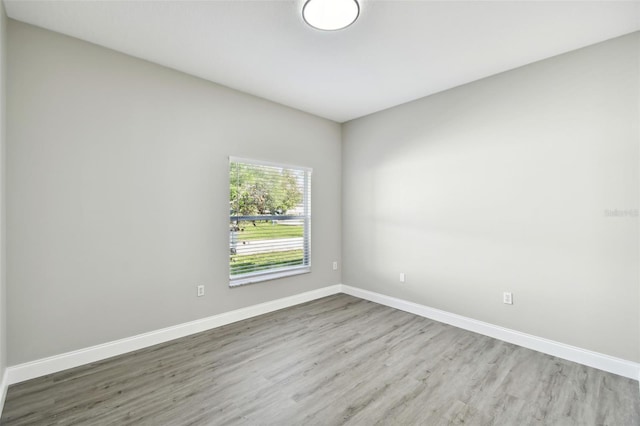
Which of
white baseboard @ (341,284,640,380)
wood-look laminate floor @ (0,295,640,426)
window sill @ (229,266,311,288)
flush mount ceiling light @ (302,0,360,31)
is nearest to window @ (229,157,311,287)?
window sill @ (229,266,311,288)

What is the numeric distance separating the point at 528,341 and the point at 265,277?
2900mm

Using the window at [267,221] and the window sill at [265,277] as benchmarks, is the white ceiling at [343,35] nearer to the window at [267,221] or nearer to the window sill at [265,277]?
the window at [267,221]

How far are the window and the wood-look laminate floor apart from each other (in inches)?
35.9

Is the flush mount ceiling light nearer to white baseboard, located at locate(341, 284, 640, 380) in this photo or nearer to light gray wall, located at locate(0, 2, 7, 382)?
light gray wall, located at locate(0, 2, 7, 382)

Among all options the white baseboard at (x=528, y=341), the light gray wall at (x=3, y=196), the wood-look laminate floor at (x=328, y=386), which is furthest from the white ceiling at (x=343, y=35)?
the wood-look laminate floor at (x=328, y=386)

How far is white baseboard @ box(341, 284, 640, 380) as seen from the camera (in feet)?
7.75

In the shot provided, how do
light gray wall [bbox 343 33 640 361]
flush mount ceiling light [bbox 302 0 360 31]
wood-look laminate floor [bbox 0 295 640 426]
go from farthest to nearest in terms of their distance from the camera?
light gray wall [bbox 343 33 640 361], flush mount ceiling light [bbox 302 0 360 31], wood-look laminate floor [bbox 0 295 640 426]

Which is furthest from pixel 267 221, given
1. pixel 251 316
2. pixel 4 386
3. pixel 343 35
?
pixel 4 386

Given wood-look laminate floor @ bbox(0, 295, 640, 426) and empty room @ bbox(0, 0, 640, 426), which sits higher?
empty room @ bbox(0, 0, 640, 426)

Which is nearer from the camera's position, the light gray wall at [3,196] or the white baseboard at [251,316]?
the light gray wall at [3,196]

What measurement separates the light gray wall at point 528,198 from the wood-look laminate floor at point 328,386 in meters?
0.45

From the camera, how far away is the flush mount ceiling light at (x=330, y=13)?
2.03 metres

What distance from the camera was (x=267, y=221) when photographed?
381cm

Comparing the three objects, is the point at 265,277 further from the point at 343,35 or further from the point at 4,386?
the point at 343,35
